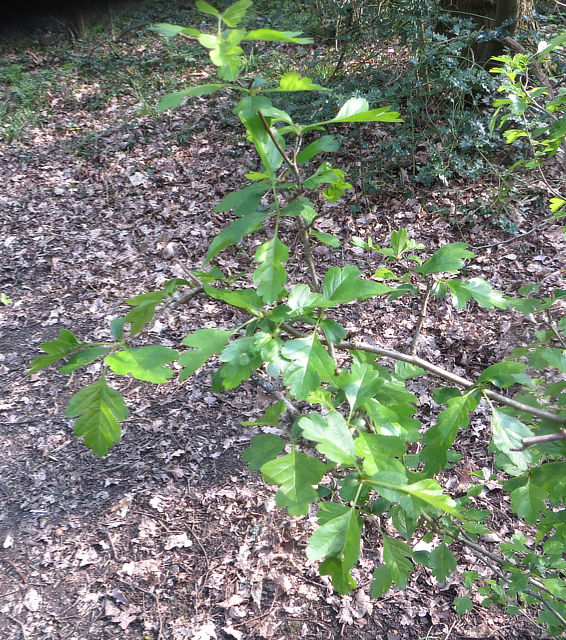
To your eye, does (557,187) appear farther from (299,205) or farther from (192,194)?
(299,205)

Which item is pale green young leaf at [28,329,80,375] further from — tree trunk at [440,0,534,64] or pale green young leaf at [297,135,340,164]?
tree trunk at [440,0,534,64]

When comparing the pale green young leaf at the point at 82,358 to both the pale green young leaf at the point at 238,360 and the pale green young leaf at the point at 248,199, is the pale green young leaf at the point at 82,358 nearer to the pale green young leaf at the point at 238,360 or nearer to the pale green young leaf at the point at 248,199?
Answer: the pale green young leaf at the point at 238,360

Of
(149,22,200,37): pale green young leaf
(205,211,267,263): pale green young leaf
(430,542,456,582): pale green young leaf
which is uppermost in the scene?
(149,22,200,37): pale green young leaf

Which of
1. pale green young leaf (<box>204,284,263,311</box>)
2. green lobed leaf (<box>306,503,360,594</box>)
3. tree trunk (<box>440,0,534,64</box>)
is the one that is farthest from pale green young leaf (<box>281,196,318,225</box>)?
tree trunk (<box>440,0,534,64</box>)

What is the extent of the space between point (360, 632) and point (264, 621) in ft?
1.51

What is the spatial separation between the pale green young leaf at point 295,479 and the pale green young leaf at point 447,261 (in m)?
0.46

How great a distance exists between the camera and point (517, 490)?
1185mm

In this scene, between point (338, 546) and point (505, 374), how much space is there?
51 cm

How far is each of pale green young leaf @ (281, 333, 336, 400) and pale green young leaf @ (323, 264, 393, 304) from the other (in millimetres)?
105

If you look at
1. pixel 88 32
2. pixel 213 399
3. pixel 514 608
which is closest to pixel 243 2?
pixel 514 608

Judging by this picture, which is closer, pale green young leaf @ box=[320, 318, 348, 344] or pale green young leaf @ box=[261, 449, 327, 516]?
pale green young leaf @ box=[261, 449, 327, 516]

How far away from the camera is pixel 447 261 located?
1.05m

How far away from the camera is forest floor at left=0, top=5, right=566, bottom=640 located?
245cm

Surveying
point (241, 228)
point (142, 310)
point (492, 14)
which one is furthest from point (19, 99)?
point (241, 228)
